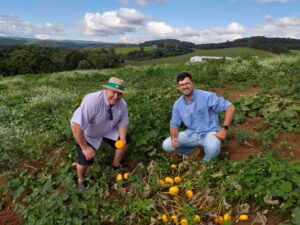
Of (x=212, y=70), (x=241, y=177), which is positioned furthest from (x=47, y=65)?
(x=241, y=177)

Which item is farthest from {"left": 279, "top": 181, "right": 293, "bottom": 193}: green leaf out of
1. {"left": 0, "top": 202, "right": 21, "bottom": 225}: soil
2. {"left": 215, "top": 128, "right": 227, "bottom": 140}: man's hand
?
{"left": 0, "top": 202, "right": 21, "bottom": 225}: soil

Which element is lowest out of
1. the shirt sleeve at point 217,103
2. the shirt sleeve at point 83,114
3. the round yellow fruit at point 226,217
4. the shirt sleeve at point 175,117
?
the round yellow fruit at point 226,217

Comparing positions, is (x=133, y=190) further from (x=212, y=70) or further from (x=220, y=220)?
(x=212, y=70)

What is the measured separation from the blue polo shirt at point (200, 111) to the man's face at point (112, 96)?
38.9 inches

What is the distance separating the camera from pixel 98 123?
18.0 ft

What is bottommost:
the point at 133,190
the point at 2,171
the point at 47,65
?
the point at 47,65

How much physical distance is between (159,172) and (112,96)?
1.34 metres

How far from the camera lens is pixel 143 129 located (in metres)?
6.50

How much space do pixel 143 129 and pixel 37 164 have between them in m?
1.99

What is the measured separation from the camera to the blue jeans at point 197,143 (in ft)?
17.7

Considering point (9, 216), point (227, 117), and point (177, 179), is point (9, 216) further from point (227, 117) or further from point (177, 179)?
point (227, 117)

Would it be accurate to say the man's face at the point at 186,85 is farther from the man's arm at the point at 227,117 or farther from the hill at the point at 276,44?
the hill at the point at 276,44

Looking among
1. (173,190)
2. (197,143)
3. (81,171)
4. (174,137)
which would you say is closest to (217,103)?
(197,143)

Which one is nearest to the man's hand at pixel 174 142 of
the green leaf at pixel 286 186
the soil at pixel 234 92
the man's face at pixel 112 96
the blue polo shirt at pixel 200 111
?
the blue polo shirt at pixel 200 111
